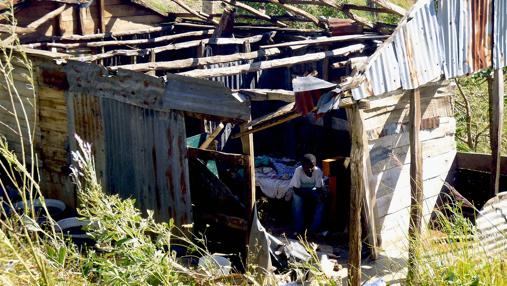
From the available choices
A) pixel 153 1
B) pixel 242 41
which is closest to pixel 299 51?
pixel 242 41

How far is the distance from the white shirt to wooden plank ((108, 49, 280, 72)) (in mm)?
2064

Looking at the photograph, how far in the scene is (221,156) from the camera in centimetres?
836

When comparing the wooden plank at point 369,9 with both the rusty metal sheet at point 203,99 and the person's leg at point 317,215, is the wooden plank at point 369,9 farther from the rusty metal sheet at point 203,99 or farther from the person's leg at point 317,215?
the rusty metal sheet at point 203,99

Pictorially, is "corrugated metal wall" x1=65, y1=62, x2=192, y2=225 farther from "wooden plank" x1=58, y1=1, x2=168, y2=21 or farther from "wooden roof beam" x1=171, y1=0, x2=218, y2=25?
"wooden roof beam" x1=171, y1=0, x2=218, y2=25

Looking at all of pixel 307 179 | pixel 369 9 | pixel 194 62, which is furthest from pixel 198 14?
pixel 307 179

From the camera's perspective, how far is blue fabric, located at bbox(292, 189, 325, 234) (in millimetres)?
9812

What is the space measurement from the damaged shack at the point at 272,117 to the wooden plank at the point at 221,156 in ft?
0.06

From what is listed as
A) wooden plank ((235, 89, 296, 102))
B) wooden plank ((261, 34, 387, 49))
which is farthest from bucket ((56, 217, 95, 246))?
wooden plank ((261, 34, 387, 49))

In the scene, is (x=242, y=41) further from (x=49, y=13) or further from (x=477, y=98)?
(x=477, y=98)

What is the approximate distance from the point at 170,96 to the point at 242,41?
154 inches

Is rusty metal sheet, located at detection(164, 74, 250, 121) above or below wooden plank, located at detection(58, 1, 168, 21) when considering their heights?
below

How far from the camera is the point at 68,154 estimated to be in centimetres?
1007

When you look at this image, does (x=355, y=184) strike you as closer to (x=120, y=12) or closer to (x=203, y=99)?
(x=203, y=99)

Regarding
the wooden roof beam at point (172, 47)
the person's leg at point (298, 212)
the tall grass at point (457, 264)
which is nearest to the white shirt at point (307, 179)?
the person's leg at point (298, 212)
